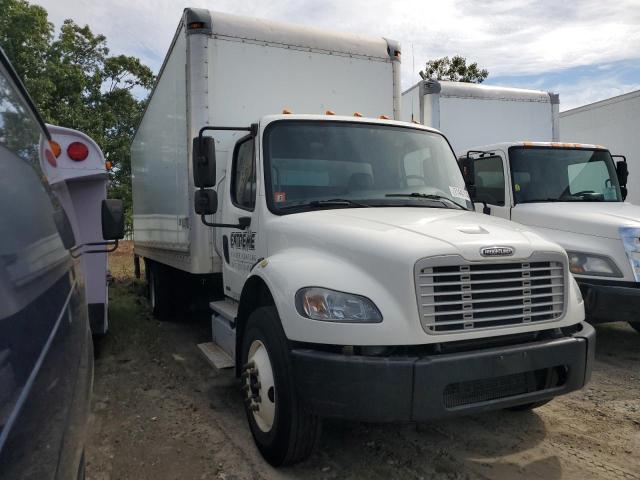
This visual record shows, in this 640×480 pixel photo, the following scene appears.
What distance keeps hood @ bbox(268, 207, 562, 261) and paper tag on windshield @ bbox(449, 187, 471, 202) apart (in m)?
0.39

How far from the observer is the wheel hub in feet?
10.1

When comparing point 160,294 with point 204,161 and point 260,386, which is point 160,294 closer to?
point 204,161

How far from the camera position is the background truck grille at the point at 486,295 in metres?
2.64

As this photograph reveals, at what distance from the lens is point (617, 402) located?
160 inches

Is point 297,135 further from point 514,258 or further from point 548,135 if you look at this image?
point 548,135

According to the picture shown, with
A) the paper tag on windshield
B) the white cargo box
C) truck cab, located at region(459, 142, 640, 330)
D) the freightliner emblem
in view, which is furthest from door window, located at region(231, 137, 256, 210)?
truck cab, located at region(459, 142, 640, 330)

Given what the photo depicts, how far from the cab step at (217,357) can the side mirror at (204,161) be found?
1423 millimetres

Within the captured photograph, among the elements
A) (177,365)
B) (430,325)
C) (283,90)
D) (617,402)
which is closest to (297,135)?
(283,90)

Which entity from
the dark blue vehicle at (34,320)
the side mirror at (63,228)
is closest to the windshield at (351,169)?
the side mirror at (63,228)

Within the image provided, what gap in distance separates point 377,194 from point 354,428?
1.71 metres

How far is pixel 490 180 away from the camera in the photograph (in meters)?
6.45

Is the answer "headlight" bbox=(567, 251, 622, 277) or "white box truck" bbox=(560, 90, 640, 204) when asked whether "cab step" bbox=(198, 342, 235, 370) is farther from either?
"white box truck" bbox=(560, 90, 640, 204)

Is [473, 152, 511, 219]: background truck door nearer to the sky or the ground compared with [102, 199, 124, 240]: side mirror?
nearer to the sky

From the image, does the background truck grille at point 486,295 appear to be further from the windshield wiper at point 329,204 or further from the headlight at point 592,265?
the headlight at point 592,265
